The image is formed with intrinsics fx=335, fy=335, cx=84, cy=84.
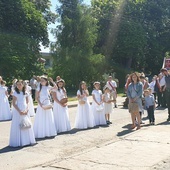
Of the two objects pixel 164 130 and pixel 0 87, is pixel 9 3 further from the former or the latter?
pixel 164 130

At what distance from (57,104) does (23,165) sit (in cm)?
409

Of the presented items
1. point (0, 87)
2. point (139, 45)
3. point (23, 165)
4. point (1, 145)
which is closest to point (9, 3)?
point (0, 87)

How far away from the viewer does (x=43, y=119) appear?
33.5 feet

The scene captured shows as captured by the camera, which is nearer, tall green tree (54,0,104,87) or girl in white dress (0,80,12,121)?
→ girl in white dress (0,80,12,121)

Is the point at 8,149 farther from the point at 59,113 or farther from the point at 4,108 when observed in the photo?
the point at 4,108

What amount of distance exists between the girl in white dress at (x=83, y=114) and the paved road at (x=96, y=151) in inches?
15.5

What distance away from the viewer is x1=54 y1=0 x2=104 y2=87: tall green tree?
34875mm

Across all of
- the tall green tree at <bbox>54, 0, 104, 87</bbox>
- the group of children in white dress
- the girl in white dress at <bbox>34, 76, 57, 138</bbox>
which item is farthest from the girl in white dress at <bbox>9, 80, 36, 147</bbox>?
the tall green tree at <bbox>54, 0, 104, 87</bbox>

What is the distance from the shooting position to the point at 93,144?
30.0 ft

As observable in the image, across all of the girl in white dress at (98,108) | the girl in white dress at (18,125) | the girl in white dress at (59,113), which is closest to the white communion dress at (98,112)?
the girl in white dress at (98,108)

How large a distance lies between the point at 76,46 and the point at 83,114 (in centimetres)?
2460

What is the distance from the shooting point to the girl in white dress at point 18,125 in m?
8.95

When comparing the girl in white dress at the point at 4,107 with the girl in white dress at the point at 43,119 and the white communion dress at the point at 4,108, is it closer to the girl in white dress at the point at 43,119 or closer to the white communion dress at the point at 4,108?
the white communion dress at the point at 4,108

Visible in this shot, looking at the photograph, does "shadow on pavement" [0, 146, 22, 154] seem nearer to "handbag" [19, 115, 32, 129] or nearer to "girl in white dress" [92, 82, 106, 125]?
"handbag" [19, 115, 32, 129]
